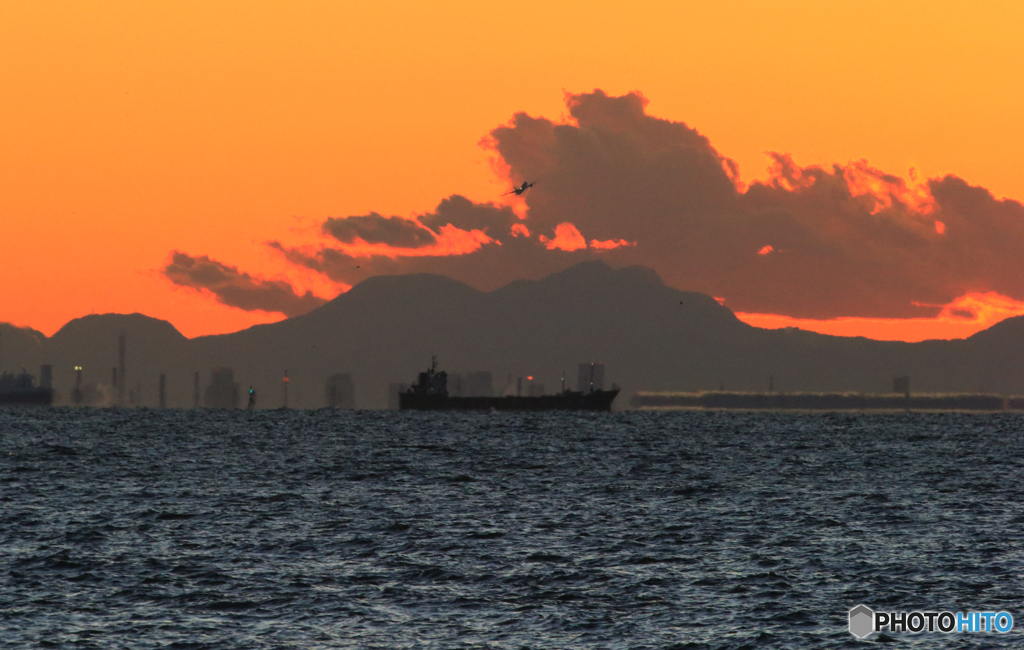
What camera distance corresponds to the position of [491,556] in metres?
46.6

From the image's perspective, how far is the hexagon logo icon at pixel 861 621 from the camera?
33688 mm

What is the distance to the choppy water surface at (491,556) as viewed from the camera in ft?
112

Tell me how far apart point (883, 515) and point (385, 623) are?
36630mm

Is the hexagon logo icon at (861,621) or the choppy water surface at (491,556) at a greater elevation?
the choppy water surface at (491,556)

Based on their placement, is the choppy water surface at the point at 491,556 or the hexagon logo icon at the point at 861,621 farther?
the choppy water surface at the point at 491,556

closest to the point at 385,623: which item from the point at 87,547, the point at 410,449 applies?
the point at 87,547

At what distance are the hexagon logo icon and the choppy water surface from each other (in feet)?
1.34

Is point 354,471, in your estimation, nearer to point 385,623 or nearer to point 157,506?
point 157,506

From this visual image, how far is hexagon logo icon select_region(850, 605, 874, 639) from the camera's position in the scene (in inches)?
1326

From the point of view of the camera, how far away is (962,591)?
3947 centimetres

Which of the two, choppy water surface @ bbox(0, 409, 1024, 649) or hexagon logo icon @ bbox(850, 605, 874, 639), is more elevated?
choppy water surface @ bbox(0, 409, 1024, 649)

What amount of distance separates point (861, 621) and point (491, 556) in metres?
16.2

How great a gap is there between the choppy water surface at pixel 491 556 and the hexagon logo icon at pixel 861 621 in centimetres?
41

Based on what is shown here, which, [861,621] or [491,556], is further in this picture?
[491,556]
